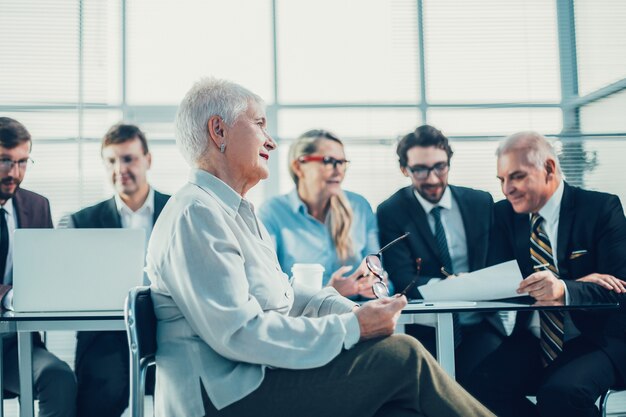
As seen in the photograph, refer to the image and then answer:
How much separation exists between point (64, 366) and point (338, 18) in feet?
10.7

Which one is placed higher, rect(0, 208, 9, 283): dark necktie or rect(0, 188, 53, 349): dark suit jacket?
rect(0, 188, 53, 349): dark suit jacket

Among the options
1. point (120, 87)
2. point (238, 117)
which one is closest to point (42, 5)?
point (120, 87)

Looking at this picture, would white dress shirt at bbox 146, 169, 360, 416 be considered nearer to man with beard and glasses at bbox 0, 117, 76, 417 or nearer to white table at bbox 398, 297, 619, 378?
white table at bbox 398, 297, 619, 378

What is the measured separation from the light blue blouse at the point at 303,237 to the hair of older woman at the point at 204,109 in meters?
1.56

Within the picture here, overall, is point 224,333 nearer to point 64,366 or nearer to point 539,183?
point 64,366

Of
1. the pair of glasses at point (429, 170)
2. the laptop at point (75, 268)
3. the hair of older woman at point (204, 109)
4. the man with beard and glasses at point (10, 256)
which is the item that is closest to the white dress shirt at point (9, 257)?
the man with beard and glasses at point (10, 256)

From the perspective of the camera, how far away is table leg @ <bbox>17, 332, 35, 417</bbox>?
2387mm

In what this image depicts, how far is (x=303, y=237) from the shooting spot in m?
3.38

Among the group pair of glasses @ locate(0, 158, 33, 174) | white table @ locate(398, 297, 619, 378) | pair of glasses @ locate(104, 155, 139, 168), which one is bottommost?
white table @ locate(398, 297, 619, 378)

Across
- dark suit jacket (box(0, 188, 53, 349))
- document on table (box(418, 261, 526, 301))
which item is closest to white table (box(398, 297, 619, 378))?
document on table (box(418, 261, 526, 301))

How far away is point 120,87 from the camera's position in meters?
4.62

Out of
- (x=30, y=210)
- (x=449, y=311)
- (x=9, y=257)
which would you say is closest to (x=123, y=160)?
(x=30, y=210)

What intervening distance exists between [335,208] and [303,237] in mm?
237

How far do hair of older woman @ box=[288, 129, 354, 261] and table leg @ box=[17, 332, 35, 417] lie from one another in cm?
156
